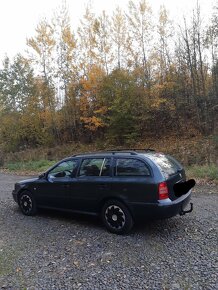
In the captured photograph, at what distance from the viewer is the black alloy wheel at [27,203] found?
A: 6539 mm

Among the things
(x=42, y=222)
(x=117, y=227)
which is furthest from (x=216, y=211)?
(x=42, y=222)

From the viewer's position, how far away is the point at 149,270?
12.1 feet

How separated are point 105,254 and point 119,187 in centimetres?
128

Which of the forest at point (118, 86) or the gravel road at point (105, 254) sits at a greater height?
the forest at point (118, 86)

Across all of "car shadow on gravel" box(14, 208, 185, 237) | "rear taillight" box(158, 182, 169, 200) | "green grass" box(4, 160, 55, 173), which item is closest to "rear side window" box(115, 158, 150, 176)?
"rear taillight" box(158, 182, 169, 200)

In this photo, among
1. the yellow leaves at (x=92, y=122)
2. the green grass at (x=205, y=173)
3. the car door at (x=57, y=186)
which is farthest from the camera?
the yellow leaves at (x=92, y=122)

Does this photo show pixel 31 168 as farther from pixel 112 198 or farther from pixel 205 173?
pixel 112 198

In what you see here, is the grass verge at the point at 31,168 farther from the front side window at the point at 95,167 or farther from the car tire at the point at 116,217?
the car tire at the point at 116,217

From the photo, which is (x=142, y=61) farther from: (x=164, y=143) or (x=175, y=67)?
(x=164, y=143)

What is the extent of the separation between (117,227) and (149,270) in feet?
4.80

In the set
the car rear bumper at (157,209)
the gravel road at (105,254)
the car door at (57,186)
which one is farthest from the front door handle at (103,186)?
the gravel road at (105,254)

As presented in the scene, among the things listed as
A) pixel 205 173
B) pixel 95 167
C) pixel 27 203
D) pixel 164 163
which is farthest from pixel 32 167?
pixel 164 163

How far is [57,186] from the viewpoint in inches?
237

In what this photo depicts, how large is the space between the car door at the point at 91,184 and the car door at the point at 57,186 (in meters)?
0.19
